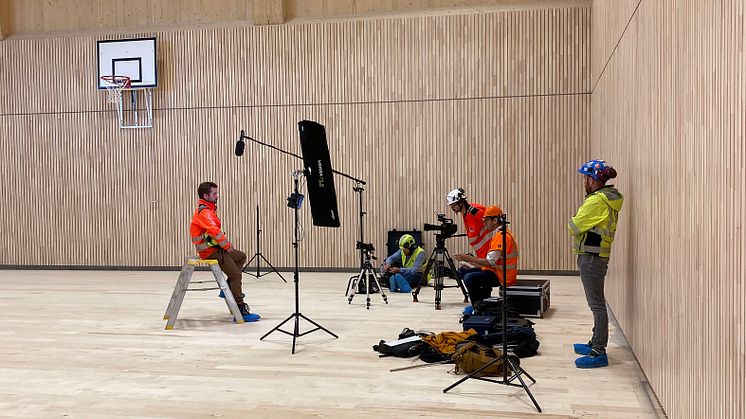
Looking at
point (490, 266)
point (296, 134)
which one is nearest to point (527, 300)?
point (490, 266)

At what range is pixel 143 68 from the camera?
42.1 ft

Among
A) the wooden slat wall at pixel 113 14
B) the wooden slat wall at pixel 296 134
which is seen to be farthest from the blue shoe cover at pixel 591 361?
the wooden slat wall at pixel 113 14

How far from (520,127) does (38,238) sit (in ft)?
29.9

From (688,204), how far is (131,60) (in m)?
11.4

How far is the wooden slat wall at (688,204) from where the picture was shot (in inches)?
107

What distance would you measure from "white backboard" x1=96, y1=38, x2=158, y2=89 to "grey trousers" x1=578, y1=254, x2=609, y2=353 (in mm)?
9581

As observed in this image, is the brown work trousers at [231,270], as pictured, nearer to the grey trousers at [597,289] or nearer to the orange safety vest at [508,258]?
the orange safety vest at [508,258]

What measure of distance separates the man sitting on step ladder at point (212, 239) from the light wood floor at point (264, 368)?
1.18ft

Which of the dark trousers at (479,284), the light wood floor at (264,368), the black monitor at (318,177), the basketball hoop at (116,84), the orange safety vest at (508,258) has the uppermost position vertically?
the basketball hoop at (116,84)

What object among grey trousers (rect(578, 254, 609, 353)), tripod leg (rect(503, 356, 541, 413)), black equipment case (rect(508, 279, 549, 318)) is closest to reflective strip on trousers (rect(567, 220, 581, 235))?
grey trousers (rect(578, 254, 609, 353))

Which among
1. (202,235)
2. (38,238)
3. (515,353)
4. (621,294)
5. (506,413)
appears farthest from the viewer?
(38,238)

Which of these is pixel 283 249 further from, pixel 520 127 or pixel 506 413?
pixel 506 413

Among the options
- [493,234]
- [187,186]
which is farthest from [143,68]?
[493,234]

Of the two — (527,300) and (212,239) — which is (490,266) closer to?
(527,300)
